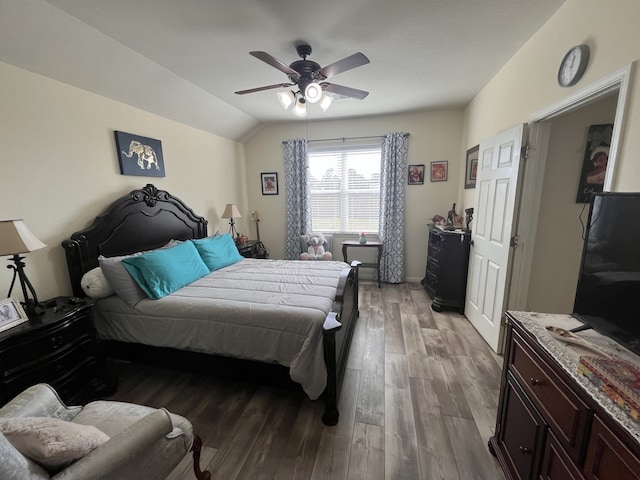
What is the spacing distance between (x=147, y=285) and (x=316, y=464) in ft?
5.79

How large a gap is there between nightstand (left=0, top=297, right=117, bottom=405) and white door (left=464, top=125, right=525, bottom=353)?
10.8 ft

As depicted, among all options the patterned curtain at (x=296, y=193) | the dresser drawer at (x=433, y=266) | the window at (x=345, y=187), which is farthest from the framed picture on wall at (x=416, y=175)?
the patterned curtain at (x=296, y=193)

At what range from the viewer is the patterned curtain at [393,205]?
4.11m

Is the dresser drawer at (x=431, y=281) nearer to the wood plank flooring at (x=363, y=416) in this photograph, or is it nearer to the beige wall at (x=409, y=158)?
the beige wall at (x=409, y=158)

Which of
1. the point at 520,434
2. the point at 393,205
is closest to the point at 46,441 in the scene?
the point at 520,434

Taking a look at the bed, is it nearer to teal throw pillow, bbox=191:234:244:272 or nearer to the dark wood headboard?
the dark wood headboard

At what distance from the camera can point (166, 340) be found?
2.04 meters

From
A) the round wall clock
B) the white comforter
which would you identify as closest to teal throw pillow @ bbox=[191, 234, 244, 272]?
the white comforter

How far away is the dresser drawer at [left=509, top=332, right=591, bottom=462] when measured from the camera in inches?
35.1

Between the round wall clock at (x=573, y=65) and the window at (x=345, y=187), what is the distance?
2719 mm

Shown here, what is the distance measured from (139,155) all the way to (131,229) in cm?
79

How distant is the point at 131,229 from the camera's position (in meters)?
2.59

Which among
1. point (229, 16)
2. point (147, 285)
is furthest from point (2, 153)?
point (229, 16)

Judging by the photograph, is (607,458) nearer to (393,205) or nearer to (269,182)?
(393,205)
